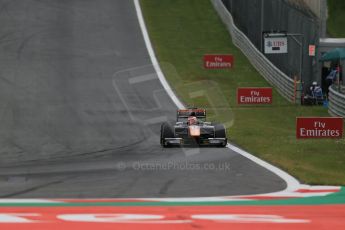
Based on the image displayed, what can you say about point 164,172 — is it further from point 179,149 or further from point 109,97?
point 109,97

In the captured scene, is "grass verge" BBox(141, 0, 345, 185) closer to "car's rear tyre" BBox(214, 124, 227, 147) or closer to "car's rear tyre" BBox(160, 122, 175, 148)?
"car's rear tyre" BBox(214, 124, 227, 147)

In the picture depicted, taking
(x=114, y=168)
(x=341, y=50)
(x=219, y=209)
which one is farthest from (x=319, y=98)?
(x=219, y=209)

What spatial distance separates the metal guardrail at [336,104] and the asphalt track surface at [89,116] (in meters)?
6.20

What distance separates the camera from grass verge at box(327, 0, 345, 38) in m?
57.9

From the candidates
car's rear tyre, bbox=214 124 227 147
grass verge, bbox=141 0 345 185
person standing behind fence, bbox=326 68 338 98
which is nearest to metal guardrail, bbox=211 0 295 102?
grass verge, bbox=141 0 345 185

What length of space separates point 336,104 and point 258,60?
13238mm

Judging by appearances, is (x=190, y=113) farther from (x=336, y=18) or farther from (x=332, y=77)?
(x=336, y=18)

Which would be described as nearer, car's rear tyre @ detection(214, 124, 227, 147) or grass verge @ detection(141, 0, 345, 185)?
grass verge @ detection(141, 0, 345, 185)

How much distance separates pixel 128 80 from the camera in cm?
3862

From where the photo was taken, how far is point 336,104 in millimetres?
30453

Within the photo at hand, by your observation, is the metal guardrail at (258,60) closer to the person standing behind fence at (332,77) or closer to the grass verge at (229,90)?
the grass verge at (229,90)

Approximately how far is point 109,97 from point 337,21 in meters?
32.6

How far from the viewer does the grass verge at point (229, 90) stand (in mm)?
18797

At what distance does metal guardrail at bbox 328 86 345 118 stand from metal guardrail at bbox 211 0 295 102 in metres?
4.26
